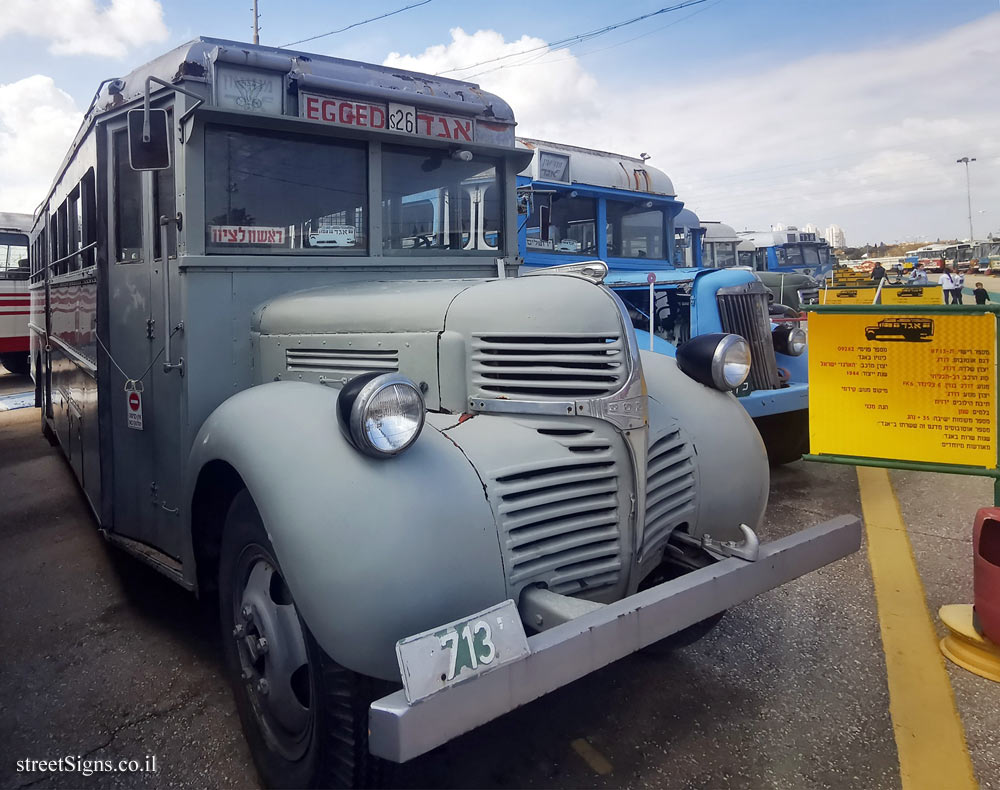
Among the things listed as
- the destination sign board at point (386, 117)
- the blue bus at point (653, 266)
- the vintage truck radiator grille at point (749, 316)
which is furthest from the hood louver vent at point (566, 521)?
the vintage truck radiator grille at point (749, 316)

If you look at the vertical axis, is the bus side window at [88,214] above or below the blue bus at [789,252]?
below

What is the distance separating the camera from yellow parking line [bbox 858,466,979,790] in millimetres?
2367

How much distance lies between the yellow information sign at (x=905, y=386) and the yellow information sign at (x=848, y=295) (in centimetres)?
818

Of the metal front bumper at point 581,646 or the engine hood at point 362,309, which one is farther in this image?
the engine hood at point 362,309

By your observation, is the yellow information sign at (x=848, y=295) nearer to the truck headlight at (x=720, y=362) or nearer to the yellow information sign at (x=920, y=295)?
the yellow information sign at (x=920, y=295)

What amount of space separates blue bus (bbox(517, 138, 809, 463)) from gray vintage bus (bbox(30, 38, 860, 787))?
143 cm

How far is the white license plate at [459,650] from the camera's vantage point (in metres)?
1.65

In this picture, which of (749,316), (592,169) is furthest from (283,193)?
(592,169)

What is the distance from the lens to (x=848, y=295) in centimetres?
1160

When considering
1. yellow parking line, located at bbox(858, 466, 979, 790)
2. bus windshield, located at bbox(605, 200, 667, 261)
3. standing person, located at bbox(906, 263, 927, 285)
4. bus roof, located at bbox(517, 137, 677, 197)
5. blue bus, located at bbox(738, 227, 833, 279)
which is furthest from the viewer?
blue bus, located at bbox(738, 227, 833, 279)

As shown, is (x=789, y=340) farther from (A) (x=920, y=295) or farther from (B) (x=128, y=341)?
(B) (x=128, y=341)

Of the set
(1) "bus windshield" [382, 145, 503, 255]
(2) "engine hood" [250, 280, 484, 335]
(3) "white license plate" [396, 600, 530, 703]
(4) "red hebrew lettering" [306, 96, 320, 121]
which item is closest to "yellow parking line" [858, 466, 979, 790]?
(3) "white license plate" [396, 600, 530, 703]

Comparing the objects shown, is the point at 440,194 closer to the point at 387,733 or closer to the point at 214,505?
the point at 214,505

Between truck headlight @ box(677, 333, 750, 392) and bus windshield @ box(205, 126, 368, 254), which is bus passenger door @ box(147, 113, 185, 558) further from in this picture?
truck headlight @ box(677, 333, 750, 392)
